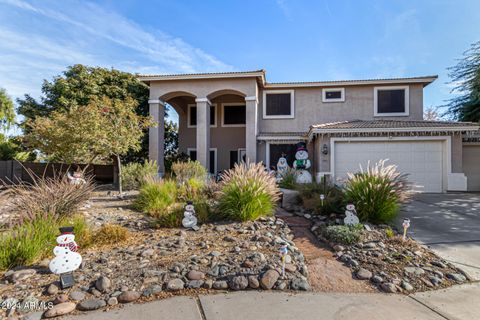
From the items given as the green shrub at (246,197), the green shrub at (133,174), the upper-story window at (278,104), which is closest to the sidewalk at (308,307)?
the green shrub at (246,197)

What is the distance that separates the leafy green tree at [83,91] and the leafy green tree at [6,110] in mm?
6406

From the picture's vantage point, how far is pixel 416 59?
14.2 meters

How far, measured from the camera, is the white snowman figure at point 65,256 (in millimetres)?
3645

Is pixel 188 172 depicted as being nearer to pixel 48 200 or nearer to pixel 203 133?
pixel 203 133

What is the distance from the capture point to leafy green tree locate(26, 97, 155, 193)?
31.3ft

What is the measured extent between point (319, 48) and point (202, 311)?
39.0 feet

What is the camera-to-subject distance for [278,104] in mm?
15781

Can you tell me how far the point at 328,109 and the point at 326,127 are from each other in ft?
11.8

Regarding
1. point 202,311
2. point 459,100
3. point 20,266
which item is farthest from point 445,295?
point 459,100

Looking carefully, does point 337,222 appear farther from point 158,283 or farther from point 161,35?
point 161,35

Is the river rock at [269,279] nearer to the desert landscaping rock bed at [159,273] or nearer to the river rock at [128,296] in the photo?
the desert landscaping rock bed at [159,273]

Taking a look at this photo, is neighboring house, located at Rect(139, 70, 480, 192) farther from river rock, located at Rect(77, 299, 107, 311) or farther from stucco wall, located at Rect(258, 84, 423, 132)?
river rock, located at Rect(77, 299, 107, 311)

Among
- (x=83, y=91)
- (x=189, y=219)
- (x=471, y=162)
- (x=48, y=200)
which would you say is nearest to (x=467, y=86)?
(x=471, y=162)

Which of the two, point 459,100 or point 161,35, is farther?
point 459,100
